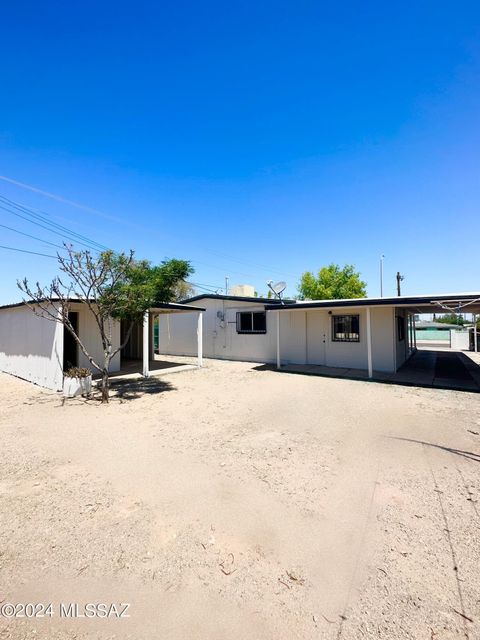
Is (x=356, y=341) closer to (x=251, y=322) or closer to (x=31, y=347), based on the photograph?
(x=251, y=322)

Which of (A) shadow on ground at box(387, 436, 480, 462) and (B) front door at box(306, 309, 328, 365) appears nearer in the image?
(A) shadow on ground at box(387, 436, 480, 462)

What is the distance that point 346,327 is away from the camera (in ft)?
38.7

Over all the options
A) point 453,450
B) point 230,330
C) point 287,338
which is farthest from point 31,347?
point 453,450

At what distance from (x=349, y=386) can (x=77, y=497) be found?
7.61m

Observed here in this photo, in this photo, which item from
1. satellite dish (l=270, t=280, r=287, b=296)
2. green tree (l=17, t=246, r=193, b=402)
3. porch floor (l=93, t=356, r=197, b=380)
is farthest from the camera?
satellite dish (l=270, t=280, r=287, b=296)

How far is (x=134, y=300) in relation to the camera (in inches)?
298

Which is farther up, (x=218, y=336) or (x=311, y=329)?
(x=311, y=329)

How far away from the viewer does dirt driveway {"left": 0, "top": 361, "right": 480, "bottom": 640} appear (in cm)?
193

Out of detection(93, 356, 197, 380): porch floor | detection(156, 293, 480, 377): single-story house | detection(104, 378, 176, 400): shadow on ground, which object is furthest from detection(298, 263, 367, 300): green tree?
detection(104, 378, 176, 400): shadow on ground

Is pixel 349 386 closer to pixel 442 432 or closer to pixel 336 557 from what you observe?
pixel 442 432

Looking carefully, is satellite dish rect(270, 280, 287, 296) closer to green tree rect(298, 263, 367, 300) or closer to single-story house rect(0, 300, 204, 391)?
single-story house rect(0, 300, 204, 391)

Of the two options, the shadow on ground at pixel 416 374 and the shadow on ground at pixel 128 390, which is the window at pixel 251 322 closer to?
the shadow on ground at pixel 416 374

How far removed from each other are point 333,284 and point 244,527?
3299cm

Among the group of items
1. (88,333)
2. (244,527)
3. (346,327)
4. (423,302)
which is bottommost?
(244,527)
